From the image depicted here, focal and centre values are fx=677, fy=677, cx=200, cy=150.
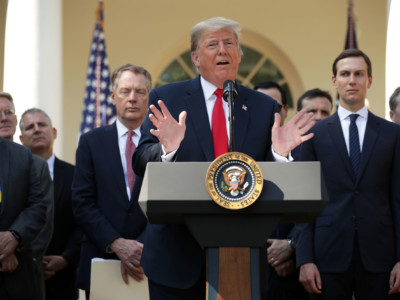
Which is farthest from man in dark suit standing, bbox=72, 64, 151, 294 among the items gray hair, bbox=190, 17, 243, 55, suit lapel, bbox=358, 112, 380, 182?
gray hair, bbox=190, 17, 243, 55

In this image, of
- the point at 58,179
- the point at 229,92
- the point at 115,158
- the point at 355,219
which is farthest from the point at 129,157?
the point at 229,92

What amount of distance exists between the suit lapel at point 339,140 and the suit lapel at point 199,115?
4.53 feet

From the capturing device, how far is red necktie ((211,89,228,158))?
3.05 m

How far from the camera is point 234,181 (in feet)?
8.13

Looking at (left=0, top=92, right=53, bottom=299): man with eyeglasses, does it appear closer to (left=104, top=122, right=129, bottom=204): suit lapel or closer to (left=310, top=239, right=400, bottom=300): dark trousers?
(left=104, top=122, right=129, bottom=204): suit lapel

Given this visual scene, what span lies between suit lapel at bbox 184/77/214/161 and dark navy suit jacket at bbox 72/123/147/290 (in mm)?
1516

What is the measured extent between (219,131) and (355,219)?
150 cm

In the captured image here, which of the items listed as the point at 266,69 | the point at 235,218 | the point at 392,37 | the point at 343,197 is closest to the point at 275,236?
the point at 343,197

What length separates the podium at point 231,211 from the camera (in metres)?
2.51

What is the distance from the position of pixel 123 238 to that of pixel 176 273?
1.63 m

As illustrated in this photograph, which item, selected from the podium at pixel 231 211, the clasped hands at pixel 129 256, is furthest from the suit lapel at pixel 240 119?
the clasped hands at pixel 129 256

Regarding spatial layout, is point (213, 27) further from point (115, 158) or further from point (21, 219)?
point (21, 219)

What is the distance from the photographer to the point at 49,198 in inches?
202

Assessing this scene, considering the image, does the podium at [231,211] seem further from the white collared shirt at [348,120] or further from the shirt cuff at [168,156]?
the white collared shirt at [348,120]
